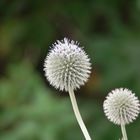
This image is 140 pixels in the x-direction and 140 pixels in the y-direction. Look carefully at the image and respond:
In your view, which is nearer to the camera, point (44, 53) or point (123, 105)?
point (123, 105)

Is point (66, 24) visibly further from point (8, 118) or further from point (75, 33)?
point (8, 118)

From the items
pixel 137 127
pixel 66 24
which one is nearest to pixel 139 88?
pixel 137 127

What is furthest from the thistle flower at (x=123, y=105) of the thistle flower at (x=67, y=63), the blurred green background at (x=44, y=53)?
the blurred green background at (x=44, y=53)

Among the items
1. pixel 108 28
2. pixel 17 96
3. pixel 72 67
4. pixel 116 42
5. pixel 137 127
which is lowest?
pixel 72 67

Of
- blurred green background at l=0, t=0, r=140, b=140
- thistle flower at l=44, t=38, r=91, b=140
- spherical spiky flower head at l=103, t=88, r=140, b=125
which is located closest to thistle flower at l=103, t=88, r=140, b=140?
spherical spiky flower head at l=103, t=88, r=140, b=125

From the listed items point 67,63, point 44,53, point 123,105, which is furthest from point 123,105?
point 44,53

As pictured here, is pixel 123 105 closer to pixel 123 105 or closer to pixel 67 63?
pixel 123 105

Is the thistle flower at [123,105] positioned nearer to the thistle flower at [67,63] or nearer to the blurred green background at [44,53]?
the thistle flower at [67,63]
